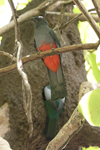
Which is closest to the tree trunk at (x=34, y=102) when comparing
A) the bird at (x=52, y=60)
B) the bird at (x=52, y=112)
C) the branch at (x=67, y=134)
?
the bird at (x=52, y=112)

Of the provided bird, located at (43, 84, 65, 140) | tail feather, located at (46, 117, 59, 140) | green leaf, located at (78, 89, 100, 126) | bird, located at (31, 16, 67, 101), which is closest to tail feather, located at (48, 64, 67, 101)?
bird, located at (31, 16, 67, 101)

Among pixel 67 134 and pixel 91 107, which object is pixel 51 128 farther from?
pixel 91 107

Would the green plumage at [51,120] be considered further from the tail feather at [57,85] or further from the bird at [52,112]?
the tail feather at [57,85]

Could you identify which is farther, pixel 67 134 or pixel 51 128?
pixel 51 128

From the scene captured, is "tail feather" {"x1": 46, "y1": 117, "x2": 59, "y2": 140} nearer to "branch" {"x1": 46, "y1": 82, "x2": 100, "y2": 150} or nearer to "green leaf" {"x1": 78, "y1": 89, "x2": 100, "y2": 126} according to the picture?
"branch" {"x1": 46, "y1": 82, "x2": 100, "y2": 150}

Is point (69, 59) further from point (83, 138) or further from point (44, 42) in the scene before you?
point (83, 138)

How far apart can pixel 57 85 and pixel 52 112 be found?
329 millimetres

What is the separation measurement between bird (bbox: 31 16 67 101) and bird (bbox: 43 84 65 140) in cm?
23

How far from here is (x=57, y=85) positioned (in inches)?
52.7

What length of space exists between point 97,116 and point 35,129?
1017mm

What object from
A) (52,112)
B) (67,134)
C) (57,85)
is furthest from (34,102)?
(67,134)

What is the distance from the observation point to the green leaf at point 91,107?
56 cm

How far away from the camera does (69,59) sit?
77.9 inches

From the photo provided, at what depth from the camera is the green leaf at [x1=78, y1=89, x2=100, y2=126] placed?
564 millimetres
